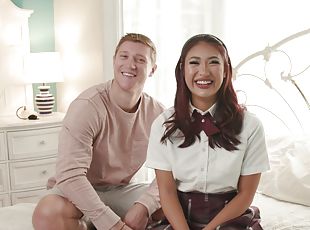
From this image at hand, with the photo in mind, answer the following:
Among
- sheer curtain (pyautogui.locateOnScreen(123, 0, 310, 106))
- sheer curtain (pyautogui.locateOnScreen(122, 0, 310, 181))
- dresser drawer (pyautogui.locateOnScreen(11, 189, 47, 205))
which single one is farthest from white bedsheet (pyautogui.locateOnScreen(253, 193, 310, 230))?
dresser drawer (pyautogui.locateOnScreen(11, 189, 47, 205))

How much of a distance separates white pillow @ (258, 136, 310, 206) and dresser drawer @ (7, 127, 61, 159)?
1583mm

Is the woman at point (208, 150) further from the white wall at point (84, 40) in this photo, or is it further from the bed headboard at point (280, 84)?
the white wall at point (84, 40)

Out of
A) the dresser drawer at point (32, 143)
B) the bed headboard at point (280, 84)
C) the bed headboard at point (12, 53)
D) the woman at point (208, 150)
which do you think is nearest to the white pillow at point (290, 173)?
the bed headboard at point (280, 84)

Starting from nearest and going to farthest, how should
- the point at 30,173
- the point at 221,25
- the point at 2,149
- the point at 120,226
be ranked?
the point at 120,226
the point at 221,25
the point at 2,149
the point at 30,173

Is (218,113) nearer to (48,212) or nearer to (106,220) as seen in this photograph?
(106,220)

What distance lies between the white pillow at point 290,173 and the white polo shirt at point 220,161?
50 centimetres

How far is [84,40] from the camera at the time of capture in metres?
3.75

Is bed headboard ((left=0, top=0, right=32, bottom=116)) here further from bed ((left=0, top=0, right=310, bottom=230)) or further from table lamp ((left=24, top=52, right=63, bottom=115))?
bed ((left=0, top=0, right=310, bottom=230))

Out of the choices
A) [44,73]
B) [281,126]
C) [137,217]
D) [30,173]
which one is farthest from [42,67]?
[137,217]

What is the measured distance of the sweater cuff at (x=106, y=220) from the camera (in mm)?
2057

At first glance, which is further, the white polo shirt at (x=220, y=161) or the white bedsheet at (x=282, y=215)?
the white bedsheet at (x=282, y=215)

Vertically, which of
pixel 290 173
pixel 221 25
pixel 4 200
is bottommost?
pixel 4 200

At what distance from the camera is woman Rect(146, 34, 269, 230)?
1867 mm

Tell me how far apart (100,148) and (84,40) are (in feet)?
5.42
